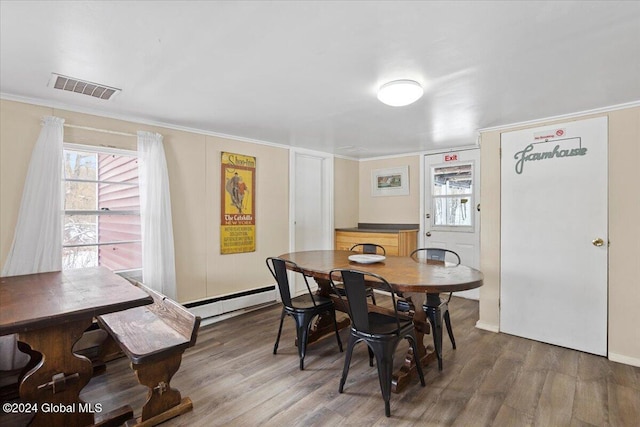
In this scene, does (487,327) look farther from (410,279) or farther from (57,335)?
(57,335)

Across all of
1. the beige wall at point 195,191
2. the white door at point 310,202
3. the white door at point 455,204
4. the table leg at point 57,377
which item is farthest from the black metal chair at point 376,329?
the white door at point 455,204

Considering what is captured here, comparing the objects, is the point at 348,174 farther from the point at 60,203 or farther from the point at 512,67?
the point at 60,203

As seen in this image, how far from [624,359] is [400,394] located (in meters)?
2.08

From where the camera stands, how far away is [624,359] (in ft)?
8.75

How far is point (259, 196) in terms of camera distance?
13.7 feet

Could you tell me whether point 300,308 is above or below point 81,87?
below

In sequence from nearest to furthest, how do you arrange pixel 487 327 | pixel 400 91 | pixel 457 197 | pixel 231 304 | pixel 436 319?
pixel 400 91 → pixel 436 319 → pixel 487 327 → pixel 231 304 → pixel 457 197

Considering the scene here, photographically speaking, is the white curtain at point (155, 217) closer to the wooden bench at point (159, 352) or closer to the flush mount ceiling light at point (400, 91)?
the wooden bench at point (159, 352)

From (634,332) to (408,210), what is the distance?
2897mm

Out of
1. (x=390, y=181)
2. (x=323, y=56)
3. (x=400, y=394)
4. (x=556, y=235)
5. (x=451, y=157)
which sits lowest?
(x=400, y=394)

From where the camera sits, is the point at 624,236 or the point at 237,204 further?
the point at 237,204

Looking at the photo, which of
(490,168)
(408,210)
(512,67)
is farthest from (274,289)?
(512,67)

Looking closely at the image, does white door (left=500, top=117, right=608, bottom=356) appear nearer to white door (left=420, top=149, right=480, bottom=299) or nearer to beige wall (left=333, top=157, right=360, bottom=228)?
white door (left=420, top=149, right=480, bottom=299)

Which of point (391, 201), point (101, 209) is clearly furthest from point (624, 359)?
point (101, 209)
